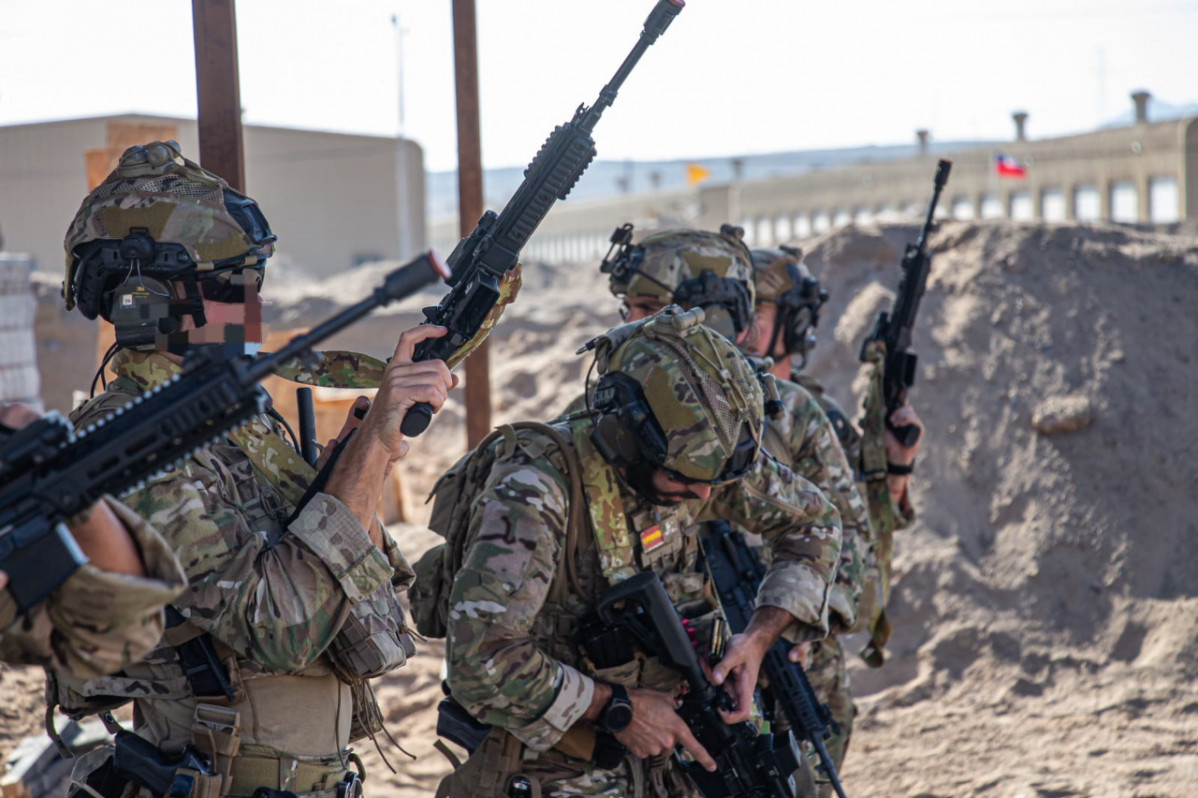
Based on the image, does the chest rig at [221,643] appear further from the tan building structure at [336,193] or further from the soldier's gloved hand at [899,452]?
the tan building structure at [336,193]

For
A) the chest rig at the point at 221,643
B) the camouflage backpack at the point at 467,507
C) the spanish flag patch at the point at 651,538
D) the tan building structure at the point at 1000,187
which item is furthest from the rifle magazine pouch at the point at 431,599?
the tan building structure at the point at 1000,187

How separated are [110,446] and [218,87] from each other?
2367 mm

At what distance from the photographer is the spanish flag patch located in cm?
283

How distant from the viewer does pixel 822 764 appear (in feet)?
11.6

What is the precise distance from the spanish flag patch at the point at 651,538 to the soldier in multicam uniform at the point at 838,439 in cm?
149

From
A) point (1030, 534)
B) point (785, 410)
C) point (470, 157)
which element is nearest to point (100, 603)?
point (785, 410)

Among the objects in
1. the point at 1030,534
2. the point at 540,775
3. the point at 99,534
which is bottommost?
the point at 1030,534

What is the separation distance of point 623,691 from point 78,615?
4.65 feet

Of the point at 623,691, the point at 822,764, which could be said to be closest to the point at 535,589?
the point at 623,691

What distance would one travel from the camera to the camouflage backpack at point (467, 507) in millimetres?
2760

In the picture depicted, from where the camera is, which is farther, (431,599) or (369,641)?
(431,599)

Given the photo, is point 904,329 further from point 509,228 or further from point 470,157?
point 509,228

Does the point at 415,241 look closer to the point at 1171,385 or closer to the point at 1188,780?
the point at 1171,385

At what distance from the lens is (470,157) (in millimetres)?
5559
